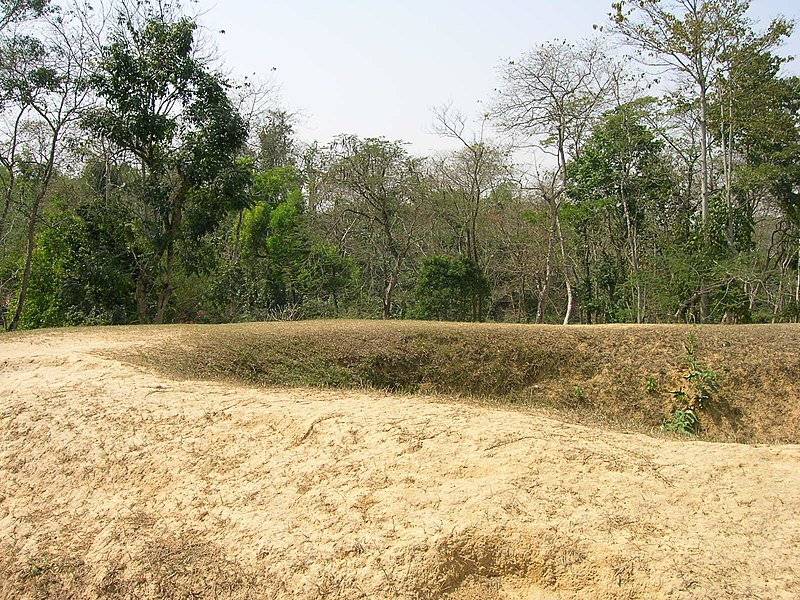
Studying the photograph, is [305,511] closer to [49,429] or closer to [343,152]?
[49,429]

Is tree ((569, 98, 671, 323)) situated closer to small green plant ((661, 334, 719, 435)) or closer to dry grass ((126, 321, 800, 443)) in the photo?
dry grass ((126, 321, 800, 443))

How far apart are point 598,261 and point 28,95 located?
18.3 metres

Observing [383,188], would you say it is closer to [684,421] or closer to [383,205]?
[383,205]

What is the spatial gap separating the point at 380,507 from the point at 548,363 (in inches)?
300

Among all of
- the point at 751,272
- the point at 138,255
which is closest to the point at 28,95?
the point at 138,255

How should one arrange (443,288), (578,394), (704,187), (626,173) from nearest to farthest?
(578,394) < (704,187) < (443,288) < (626,173)

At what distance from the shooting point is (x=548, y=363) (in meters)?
10.9

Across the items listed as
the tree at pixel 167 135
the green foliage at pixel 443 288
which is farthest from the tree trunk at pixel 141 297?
the green foliage at pixel 443 288

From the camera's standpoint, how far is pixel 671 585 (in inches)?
118

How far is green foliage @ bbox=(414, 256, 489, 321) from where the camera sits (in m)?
20.8

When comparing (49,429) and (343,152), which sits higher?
(343,152)

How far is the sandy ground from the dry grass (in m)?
3.73

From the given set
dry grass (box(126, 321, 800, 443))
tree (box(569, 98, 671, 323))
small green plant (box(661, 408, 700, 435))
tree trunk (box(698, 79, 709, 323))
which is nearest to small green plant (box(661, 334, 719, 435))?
small green plant (box(661, 408, 700, 435))

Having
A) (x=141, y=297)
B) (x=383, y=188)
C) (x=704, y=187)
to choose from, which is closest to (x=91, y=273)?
(x=141, y=297)
